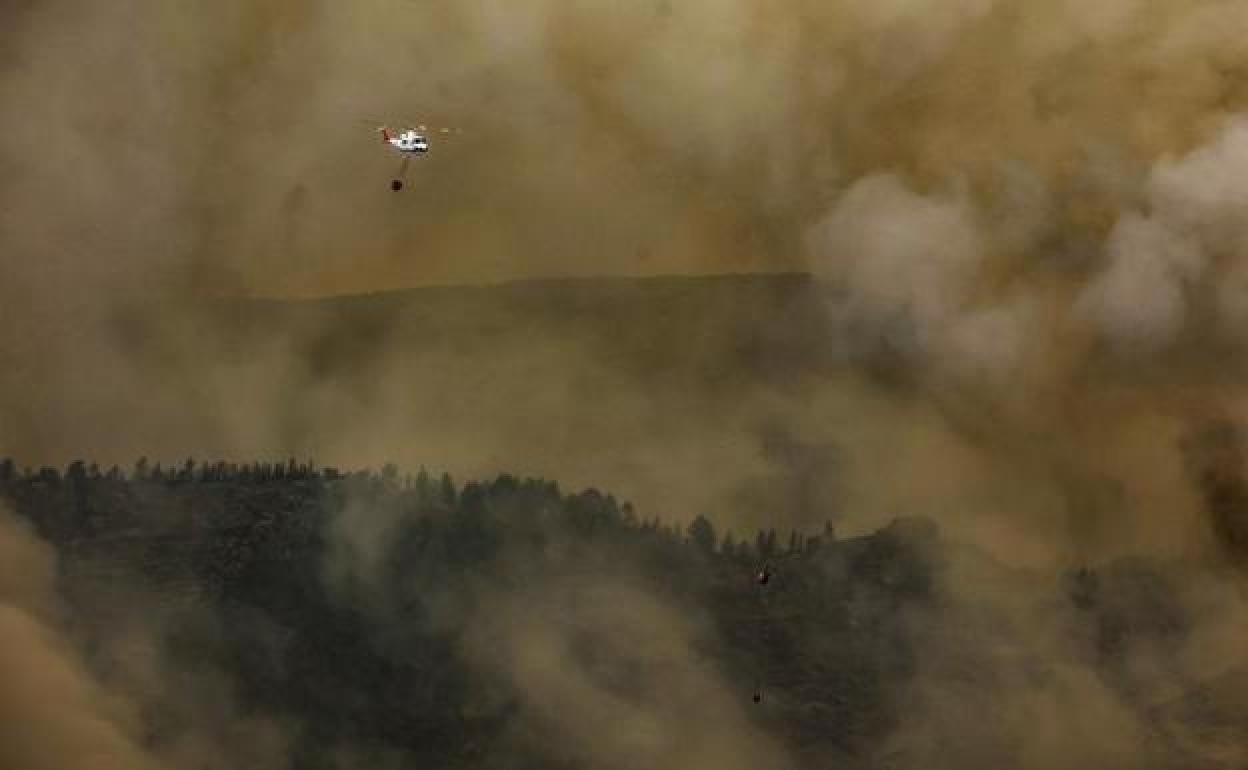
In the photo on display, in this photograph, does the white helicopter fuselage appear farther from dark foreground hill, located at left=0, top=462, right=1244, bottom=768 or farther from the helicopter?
dark foreground hill, located at left=0, top=462, right=1244, bottom=768

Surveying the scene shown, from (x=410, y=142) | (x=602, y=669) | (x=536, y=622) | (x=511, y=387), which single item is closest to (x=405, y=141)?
(x=410, y=142)

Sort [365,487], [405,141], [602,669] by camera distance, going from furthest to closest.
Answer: [602,669] < [365,487] < [405,141]

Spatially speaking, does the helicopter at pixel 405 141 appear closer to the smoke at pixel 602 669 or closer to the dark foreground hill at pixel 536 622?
the dark foreground hill at pixel 536 622

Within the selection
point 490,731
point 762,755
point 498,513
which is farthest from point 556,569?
point 762,755

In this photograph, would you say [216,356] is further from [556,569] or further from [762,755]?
[762,755]

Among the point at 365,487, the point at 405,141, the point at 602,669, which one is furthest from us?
the point at 602,669

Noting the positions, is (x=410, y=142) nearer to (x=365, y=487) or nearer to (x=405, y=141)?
(x=405, y=141)
